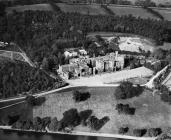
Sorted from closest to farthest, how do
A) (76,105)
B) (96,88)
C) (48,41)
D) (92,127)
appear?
(92,127)
(76,105)
(96,88)
(48,41)

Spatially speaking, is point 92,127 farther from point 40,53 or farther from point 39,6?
point 39,6

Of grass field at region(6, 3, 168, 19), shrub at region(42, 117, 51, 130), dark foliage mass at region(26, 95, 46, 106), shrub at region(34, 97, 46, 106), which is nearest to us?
shrub at region(42, 117, 51, 130)

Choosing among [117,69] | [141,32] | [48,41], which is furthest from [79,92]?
[141,32]

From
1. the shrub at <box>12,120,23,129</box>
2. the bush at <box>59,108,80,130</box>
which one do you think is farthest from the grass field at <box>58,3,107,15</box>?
the shrub at <box>12,120,23,129</box>

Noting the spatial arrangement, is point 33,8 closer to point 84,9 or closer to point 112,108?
point 84,9

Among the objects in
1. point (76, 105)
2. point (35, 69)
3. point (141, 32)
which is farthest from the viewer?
point (141, 32)

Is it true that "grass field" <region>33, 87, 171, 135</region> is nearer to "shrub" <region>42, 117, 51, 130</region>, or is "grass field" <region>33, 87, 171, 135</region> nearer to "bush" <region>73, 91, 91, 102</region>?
"bush" <region>73, 91, 91, 102</region>
